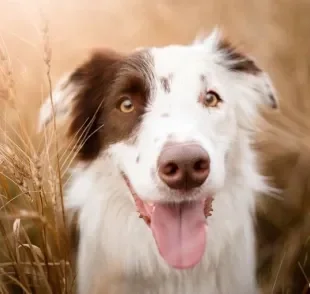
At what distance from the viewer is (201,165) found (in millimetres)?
1199

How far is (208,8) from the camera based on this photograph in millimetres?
1388

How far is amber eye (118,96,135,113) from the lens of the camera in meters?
1.29

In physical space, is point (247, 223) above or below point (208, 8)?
below

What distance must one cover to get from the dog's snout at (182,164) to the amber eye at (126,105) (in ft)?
0.50

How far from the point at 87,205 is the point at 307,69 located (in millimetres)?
650

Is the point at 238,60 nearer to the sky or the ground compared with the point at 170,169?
nearer to the sky

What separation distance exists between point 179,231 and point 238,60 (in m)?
0.45

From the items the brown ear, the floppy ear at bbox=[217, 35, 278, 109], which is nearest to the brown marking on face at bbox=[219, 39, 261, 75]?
the floppy ear at bbox=[217, 35, 278, 109]

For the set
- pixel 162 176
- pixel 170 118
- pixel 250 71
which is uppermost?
pixel 250 71

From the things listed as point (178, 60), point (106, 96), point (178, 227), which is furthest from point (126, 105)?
point (178, 227)

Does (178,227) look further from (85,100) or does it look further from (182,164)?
(85,100)

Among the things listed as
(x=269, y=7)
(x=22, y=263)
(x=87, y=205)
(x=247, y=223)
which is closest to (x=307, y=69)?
(x=269, y=7)

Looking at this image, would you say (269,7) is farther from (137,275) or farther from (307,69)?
(137,275)

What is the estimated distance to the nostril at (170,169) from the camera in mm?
1188
